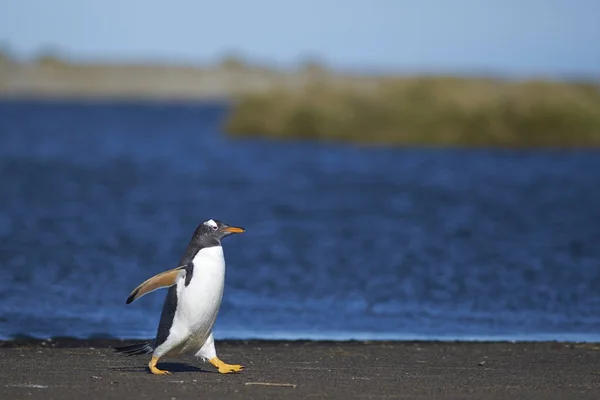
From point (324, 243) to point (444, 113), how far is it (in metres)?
30.4

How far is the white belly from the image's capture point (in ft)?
32.0

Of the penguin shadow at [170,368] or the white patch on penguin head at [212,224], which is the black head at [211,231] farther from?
the penguin shadow at [170,368]

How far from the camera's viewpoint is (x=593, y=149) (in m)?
54.3

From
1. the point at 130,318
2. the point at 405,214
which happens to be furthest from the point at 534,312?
the point at 405,214

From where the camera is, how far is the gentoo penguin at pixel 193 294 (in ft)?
32.0

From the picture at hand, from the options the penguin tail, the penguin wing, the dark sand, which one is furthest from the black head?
the dark sand

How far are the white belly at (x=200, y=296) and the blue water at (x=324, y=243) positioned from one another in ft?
10.6

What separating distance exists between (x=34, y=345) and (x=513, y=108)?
42.0m

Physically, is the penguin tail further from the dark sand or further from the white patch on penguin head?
the white patch on penguin head

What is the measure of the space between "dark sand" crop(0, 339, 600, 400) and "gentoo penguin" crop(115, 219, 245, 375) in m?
0.24

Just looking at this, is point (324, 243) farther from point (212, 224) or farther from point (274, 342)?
point (212, 224)

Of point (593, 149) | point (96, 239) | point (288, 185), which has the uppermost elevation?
point (593, 149)

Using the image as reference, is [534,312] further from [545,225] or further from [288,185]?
[288,185]

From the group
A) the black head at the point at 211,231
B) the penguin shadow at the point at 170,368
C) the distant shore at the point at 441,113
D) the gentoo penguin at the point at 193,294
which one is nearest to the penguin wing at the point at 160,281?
the gentoo penguin at the point at 193,294
